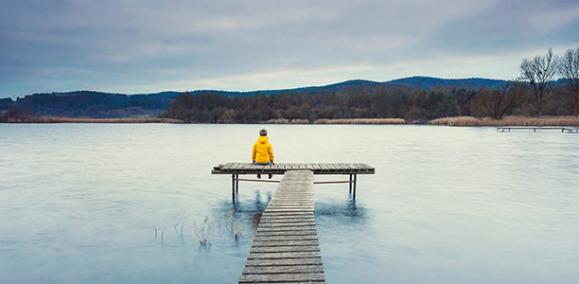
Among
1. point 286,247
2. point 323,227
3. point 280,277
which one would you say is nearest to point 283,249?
point 286,247

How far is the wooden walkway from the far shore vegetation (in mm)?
→ 59903

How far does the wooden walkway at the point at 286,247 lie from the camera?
5258 mm

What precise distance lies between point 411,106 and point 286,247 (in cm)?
11536

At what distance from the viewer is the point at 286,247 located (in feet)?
20.4

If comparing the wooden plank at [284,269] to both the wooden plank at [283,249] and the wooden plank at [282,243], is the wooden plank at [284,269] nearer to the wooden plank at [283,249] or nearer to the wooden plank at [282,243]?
the wooden plank at [283,249]

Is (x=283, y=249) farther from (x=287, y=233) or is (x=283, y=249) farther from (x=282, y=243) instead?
(x=287, y=233)

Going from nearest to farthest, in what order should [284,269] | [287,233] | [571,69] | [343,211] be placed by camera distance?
[284,269] < [287,233] < [343,211] < [571,69]

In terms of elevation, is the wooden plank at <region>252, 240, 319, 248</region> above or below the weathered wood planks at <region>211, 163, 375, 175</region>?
below

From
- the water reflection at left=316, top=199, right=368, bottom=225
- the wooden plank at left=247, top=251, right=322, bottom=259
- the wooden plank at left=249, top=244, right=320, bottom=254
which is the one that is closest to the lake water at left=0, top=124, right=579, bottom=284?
the water reflection at left=316, top=199, right=368, bottom=225

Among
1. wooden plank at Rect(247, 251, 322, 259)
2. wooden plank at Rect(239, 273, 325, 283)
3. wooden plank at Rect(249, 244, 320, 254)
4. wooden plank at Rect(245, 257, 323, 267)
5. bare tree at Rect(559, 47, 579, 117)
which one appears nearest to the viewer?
wooden plank at Rect(239, 273, 325, 283)

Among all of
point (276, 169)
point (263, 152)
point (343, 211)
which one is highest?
point (263, 152)

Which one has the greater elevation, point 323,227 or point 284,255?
point 284,255

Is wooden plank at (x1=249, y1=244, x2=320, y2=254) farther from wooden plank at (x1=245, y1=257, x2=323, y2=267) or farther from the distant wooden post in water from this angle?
wooden plank at (x1=245, y1=257, x2=323, y2=267)

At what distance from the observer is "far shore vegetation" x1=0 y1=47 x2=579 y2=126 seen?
69.3 metres
